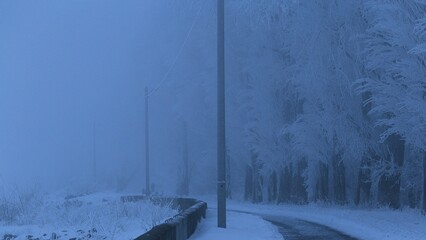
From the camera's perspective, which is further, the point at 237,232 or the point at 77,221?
the point at 77,221

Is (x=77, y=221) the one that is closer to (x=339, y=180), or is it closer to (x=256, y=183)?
(x=339, y=180)

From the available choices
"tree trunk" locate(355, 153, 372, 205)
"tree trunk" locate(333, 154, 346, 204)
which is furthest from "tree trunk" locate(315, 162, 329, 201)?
"tree trunk" locate(355, 153, 372, 205)

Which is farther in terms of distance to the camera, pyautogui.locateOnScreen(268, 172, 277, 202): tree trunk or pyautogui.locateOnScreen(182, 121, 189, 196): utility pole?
pyautogui.locateOnScreen(182, 121, 189, 196): utility pole

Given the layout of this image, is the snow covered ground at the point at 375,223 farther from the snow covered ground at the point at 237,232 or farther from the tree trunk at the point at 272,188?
the tree trunk at the point at 272,188

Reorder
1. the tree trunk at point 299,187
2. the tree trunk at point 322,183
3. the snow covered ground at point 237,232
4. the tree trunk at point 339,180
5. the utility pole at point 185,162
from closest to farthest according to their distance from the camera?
1. the snow covered ground at point 237,232
2. the tree trunk at point 339,180
3. the tree trunk at point 322,183
4. the tree trunk at point 299,187
5. the utility pole at point 185,162

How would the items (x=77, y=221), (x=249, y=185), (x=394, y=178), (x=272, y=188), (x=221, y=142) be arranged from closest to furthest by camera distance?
(x=221, y=142) < (x=77, y=221) < (x=394, y=178) < (x=272, y=188) < (x=249, y=185)

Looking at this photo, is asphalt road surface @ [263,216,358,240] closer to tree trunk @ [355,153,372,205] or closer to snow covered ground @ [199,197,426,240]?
snow covered ground @ [199,197,426,240]

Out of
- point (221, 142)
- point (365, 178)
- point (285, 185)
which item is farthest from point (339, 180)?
point (221, 142)

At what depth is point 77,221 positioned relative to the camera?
20.3m

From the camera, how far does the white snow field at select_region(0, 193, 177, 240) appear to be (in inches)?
689

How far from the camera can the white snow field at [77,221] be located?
17500 mm

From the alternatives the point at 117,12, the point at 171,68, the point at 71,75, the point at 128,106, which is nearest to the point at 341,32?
the point at 171,68

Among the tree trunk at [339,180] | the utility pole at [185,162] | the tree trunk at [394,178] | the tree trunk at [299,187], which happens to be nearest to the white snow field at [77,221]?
the tree trunk at [394,178]

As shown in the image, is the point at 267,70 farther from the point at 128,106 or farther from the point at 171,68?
the point at 128,106
